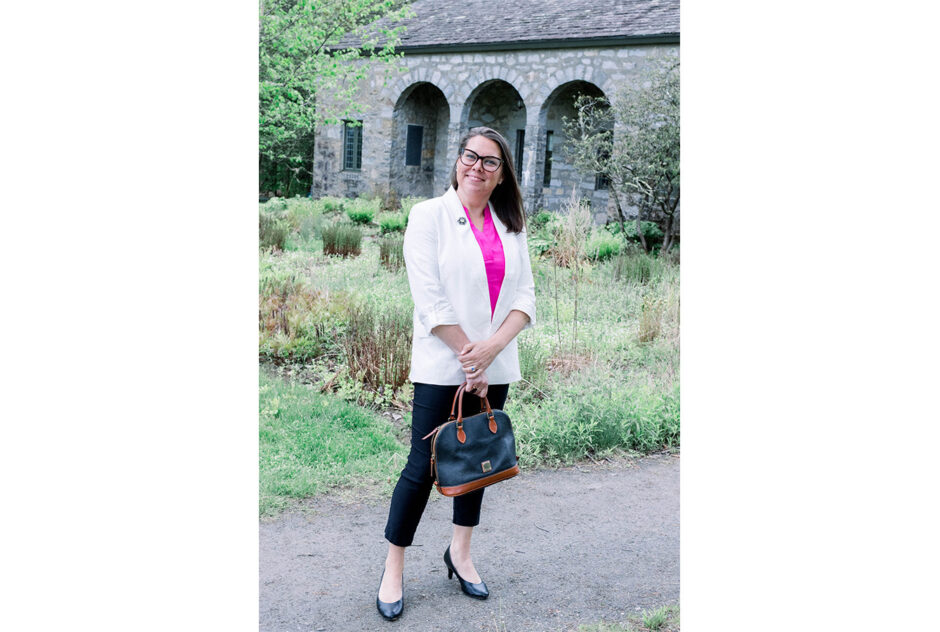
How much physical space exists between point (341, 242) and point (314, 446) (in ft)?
19.5

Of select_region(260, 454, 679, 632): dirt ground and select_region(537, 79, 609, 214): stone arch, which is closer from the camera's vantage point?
select_region(260, 454, 679, 632): dirt ground

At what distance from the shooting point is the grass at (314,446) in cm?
378

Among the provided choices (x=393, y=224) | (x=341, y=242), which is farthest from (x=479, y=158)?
(x=393, y=224)

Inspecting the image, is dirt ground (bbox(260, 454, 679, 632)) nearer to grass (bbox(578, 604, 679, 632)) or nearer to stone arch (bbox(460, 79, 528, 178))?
grass (bbox(578, 604, 679, 632))

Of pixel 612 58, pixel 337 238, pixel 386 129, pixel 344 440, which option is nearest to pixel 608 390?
pixel 344 440

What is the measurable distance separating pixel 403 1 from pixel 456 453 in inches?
670

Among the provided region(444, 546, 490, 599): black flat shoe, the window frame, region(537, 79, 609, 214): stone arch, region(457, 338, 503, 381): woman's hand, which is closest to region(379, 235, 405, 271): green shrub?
region(444, 546, 490, 599): black flat shoe

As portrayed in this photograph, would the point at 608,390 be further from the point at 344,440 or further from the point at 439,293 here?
the point at 439,293

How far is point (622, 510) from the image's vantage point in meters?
3.71

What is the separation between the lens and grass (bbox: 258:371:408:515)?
3779 millimetres

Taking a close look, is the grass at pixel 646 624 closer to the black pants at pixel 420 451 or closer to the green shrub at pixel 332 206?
the black pants at pixel 420 451

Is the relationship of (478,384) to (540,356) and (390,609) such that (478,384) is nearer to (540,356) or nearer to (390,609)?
(390,609)

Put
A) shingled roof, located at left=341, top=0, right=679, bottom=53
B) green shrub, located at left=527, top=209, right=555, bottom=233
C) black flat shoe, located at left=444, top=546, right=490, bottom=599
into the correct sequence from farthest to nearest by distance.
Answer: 1. shingled roof, located at left=341, top=0, right=679, bottom=53
2. green shrub, located at left=527, top=209, right=555, bottom=233
3. black flat shoe, located at left=444, top=546, right=490, bottom=599

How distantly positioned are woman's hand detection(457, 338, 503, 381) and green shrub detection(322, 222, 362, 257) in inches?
296
